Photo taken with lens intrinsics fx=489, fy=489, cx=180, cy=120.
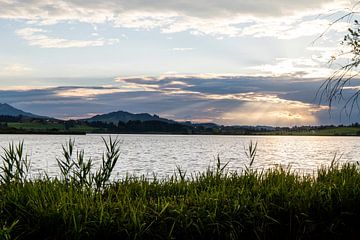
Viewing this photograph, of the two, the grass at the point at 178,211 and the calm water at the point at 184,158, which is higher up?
the grass at the point at 178,211

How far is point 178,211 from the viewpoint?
8344mm

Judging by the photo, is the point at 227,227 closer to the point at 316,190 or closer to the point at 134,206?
the point at 134,206

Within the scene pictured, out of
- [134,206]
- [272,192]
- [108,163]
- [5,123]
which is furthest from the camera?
[5,123]

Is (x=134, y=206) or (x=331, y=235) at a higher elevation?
(x=134, y=206)

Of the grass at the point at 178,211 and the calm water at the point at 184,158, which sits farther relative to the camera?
the calm water at the point at 184,158

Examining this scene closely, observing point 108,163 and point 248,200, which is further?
point 108,163

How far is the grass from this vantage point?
8.16 metres

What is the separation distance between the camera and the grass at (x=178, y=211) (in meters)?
8.16

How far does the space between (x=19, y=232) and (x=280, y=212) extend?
4818mm

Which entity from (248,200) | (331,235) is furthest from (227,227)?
(331,235)

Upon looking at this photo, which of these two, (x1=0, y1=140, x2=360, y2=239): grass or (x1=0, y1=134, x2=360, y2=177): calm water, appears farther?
(x1=0, y1=134, x2=360, y2=177): calm water

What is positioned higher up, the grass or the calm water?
the grass

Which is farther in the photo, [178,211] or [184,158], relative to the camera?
[184,158]

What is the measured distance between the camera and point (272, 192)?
9859 mm
